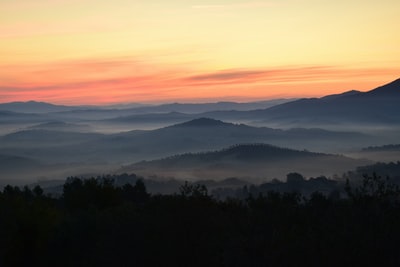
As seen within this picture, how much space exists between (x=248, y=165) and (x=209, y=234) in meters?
157

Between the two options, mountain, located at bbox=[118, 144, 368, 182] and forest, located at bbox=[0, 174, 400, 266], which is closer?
forest, located at bbox=[0, 174, 400, 266]

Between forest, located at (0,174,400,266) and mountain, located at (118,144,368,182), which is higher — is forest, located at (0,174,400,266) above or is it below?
above

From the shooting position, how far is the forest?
1373 centimetres

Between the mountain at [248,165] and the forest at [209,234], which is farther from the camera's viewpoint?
the mountain at [248,165]

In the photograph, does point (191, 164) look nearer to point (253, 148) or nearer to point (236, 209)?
point (253, 148)

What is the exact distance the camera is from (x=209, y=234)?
1759cm

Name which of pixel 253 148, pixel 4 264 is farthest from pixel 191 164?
pixel 4 264

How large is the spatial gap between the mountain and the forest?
392ft

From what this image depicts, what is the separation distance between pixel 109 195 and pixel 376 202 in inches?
799

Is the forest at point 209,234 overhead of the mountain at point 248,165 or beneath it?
overhead

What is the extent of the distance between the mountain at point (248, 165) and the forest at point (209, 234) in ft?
392

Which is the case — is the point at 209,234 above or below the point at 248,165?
above

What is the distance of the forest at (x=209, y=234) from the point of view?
45.0ft

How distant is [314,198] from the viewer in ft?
90.4
